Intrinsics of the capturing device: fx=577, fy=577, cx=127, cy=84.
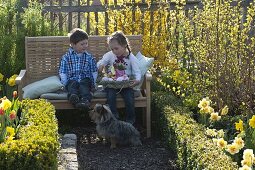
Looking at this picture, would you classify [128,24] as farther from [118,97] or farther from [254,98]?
[254,98]

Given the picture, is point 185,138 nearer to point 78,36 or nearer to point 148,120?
point 148,120

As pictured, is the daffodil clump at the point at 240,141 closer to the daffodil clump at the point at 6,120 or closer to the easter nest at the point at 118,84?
the easter nest at the point at 118,84

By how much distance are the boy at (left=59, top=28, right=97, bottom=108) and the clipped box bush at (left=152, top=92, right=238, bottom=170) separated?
2.90 feet

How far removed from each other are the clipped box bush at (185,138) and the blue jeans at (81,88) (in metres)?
0.87

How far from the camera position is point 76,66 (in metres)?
7.35

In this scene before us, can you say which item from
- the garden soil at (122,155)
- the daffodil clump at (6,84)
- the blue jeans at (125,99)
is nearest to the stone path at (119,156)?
the garden soil at (122,155)

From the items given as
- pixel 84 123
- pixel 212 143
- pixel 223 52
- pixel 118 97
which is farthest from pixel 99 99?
pixel 212 143

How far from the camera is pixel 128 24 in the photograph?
8.92 meters

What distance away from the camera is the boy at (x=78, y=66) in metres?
7.14

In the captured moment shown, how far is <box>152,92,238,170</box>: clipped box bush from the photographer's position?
15.2ft

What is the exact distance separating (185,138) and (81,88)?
201 cm

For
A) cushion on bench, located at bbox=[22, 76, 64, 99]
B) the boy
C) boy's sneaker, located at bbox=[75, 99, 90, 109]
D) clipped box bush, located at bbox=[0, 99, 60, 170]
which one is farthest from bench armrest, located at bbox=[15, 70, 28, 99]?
clipped box bush, located at bbox=[0, 99, 60, 170]

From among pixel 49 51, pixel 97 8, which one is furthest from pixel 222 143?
pixel 97 8

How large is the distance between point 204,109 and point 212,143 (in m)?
0.72
